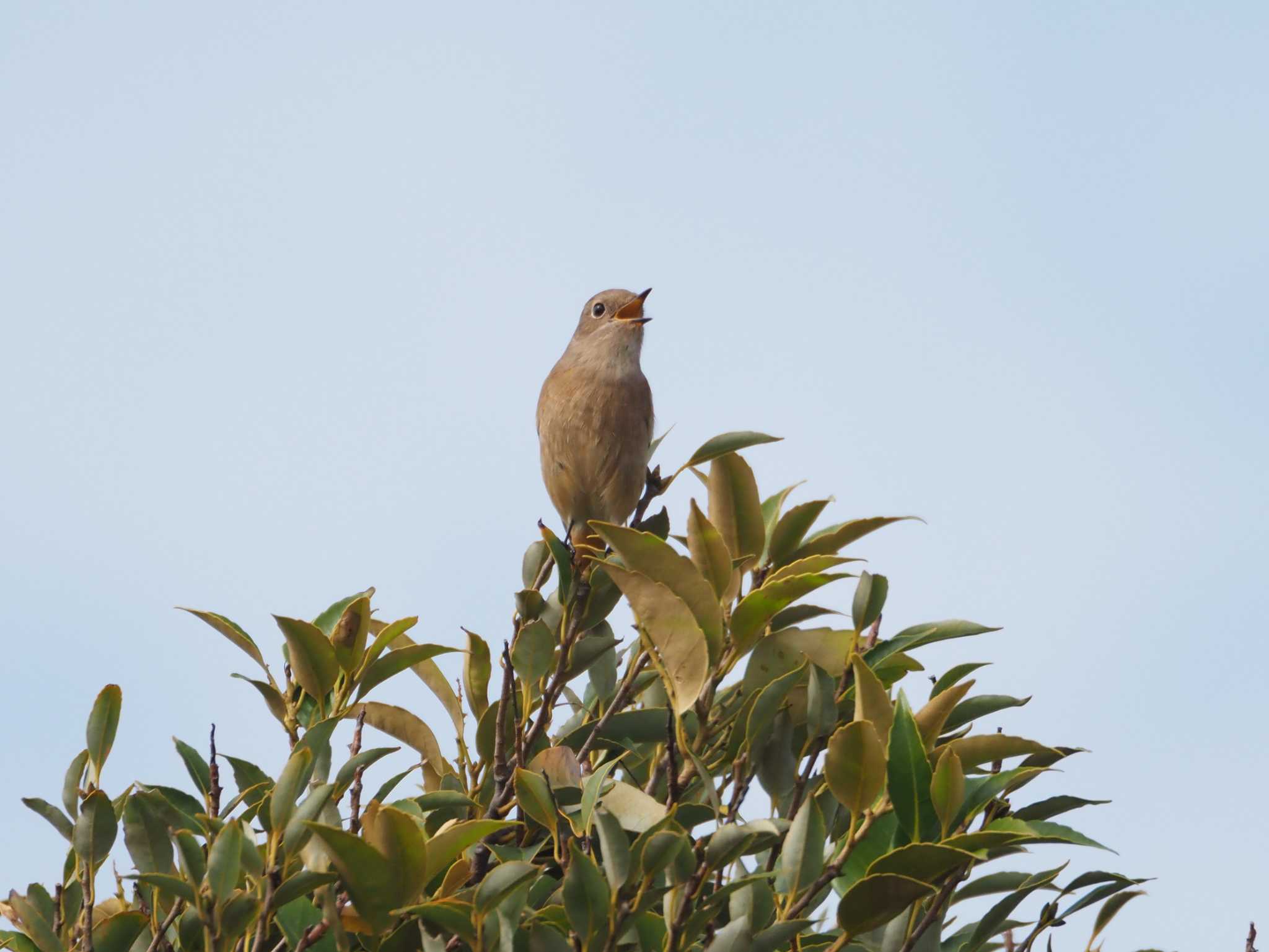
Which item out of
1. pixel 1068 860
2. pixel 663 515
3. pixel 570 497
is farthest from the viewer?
pixel 570 497

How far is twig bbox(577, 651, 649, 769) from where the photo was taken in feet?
9.98

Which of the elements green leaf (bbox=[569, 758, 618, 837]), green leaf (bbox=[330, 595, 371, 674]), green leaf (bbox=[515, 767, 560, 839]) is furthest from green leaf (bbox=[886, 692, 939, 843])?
green leaf (bbox=[330, 595, 371, 674])

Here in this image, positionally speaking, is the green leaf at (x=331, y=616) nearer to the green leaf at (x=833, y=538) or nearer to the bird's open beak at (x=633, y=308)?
the green leaf at (x=833, y=538)

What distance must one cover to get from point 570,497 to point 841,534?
2.57 meters

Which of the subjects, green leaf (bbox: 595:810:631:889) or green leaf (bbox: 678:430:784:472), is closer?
green leaf (bbox: 595:810:631:889)

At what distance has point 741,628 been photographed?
2766 mm

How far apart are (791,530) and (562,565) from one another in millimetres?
562

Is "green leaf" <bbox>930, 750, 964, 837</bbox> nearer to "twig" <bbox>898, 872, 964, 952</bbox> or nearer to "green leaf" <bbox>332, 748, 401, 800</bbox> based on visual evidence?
"twig" <bbox>898, 872, 964, 952</bbox>

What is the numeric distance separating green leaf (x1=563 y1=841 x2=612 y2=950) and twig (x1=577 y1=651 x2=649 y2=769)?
2.38ft

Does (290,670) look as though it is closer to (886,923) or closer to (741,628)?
(741,628)

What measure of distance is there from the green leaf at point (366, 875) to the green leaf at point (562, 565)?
3.24 feet

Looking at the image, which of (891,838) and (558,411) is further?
(558,411)

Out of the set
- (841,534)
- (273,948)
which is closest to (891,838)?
(841,534)

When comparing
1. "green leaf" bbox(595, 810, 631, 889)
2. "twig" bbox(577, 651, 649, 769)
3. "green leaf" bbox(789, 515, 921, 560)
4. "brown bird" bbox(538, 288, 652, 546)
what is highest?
"brown bird" bbox(538, 288, 652, 546)
